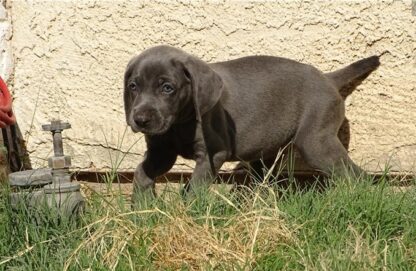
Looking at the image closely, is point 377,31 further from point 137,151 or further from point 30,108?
point 30,108

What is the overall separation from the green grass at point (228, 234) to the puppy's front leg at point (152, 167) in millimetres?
499

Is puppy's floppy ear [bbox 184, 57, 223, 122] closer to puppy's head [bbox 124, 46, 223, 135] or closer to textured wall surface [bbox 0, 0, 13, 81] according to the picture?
puppy's head [bbox 124, 46, 223, 135]

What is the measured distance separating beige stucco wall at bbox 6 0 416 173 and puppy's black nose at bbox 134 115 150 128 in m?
0.86

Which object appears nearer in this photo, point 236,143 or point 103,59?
point 236,143

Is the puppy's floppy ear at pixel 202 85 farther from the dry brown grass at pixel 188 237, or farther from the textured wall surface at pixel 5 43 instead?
the textured wall surface at pixel 5 43

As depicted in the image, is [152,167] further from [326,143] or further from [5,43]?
[5,43]

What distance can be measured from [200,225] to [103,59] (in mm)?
1743

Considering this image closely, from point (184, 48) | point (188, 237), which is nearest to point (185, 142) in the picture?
point (184, 48)

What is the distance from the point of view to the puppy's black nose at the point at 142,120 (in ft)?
Answer: 12.6

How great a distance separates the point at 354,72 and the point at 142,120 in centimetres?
139

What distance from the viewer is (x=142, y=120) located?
385 centimetres

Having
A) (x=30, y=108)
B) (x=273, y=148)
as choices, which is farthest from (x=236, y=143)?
(x=30, y=108)

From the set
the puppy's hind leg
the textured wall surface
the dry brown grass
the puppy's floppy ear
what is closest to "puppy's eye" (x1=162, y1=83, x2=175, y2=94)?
the puppy's floppy ear

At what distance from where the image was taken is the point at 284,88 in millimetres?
4598
